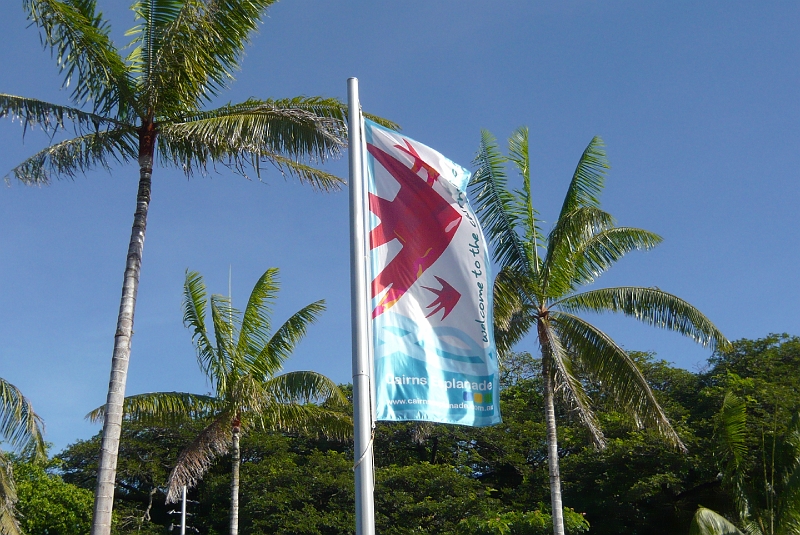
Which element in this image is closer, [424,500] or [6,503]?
[6,503]

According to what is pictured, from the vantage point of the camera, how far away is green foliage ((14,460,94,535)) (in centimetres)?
2556

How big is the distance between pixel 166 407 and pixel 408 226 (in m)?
12.6

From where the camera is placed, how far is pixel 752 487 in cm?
1981

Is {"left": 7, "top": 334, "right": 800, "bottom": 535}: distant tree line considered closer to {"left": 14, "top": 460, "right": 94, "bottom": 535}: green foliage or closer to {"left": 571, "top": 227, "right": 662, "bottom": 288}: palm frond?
{"left": 14, "top": 460, "right": 94, "bottom": 535}: green foliage

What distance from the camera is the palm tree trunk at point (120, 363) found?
9891mm

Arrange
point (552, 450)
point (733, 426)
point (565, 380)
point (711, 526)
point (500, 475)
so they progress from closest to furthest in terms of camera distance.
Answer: point (565, 380) → point (711, 526) → point (552, 450) → point (733, 426) → point (500, 475)

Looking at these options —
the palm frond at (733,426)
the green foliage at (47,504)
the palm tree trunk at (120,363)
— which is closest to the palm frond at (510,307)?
the palm frond at (733,426)

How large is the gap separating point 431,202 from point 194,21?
527cm

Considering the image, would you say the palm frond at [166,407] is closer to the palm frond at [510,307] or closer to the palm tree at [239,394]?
the palm tree at [239,394]

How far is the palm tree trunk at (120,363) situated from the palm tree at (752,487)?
450 inches

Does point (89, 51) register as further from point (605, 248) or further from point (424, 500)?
point (424, 500)

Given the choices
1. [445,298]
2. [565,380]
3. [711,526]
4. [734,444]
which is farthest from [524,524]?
[445,298]

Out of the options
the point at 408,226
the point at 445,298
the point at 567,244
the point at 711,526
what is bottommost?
the point at 711,526

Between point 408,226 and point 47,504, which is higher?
point 408,226
